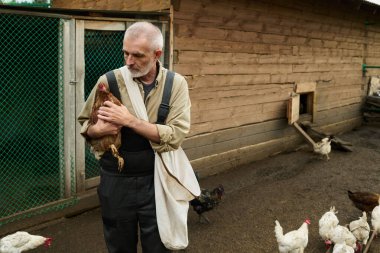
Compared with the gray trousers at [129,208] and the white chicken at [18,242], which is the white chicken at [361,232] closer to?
the gray trousers at [129,208]

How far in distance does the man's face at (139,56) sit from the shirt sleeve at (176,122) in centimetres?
22

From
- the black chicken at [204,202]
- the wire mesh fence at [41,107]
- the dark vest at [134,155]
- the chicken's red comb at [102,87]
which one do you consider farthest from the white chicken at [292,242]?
the wire mesh fence at [41,107]

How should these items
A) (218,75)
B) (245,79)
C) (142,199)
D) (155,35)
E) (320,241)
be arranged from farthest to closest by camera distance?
1. (245,79)
2. (218,75)
3. (320,241)
4. (142,199)
5. (155,35)

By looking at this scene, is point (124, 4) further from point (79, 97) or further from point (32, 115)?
point (32, 115)

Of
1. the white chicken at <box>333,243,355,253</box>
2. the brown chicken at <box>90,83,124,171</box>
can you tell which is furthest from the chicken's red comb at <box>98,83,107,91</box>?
the white chicken at <box>333,243,355,253</box>

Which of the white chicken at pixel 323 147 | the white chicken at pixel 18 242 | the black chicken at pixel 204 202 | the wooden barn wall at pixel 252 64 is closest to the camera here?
the white chicken at pixel 18 242

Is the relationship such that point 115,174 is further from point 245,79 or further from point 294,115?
point 294,115

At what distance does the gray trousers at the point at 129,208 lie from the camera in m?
2.41

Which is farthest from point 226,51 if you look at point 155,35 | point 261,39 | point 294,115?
point 155,35

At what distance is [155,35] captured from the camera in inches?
87.9

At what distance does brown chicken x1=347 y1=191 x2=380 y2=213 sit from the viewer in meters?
5.16

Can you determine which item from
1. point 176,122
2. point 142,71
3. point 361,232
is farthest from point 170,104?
point 361,232

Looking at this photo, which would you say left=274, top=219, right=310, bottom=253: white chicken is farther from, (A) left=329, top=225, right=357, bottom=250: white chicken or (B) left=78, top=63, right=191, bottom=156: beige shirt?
(B) left=78, top=63, right=191, bottom=156: beige shirt

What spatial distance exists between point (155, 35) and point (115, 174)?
95 cm
